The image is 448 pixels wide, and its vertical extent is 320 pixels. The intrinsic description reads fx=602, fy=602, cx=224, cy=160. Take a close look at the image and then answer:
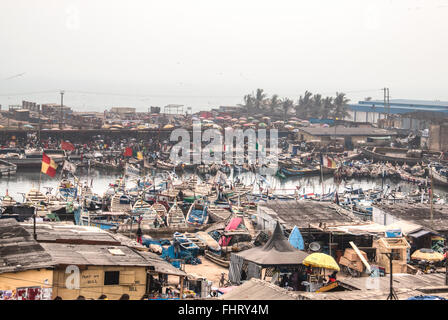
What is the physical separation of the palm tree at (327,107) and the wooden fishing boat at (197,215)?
5441 centimetres

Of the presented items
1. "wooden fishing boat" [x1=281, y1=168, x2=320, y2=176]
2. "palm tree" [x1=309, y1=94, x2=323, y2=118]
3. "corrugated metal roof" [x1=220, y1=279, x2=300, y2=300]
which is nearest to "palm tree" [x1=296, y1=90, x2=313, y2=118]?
"palm tree" [x1=309, y1=94, x2=323, y2=118]

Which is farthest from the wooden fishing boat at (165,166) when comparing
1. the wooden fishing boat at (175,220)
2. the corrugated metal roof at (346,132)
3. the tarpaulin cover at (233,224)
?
the tarpaulin cover at (233,224)

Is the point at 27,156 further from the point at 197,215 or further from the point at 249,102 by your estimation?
the point at 249,102

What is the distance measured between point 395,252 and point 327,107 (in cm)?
6332

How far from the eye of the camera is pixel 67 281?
9.45 metres

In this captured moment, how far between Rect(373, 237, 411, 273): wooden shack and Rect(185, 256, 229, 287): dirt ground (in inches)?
144

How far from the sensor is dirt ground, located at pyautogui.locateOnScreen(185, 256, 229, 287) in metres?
13.5

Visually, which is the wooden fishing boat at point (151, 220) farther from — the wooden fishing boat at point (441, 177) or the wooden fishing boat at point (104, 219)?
the wooden fishing boat at point (441, 177)

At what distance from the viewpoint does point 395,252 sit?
13.8 metres

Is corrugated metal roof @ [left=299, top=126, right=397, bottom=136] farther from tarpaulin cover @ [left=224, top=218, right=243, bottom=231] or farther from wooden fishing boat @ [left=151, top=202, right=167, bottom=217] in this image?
tarpaulin cover @ [left=224, top=218, right=243, bottom=231]

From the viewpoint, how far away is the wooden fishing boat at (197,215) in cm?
2095

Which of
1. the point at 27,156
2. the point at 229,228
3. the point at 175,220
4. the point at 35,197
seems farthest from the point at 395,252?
the point at 27,156
